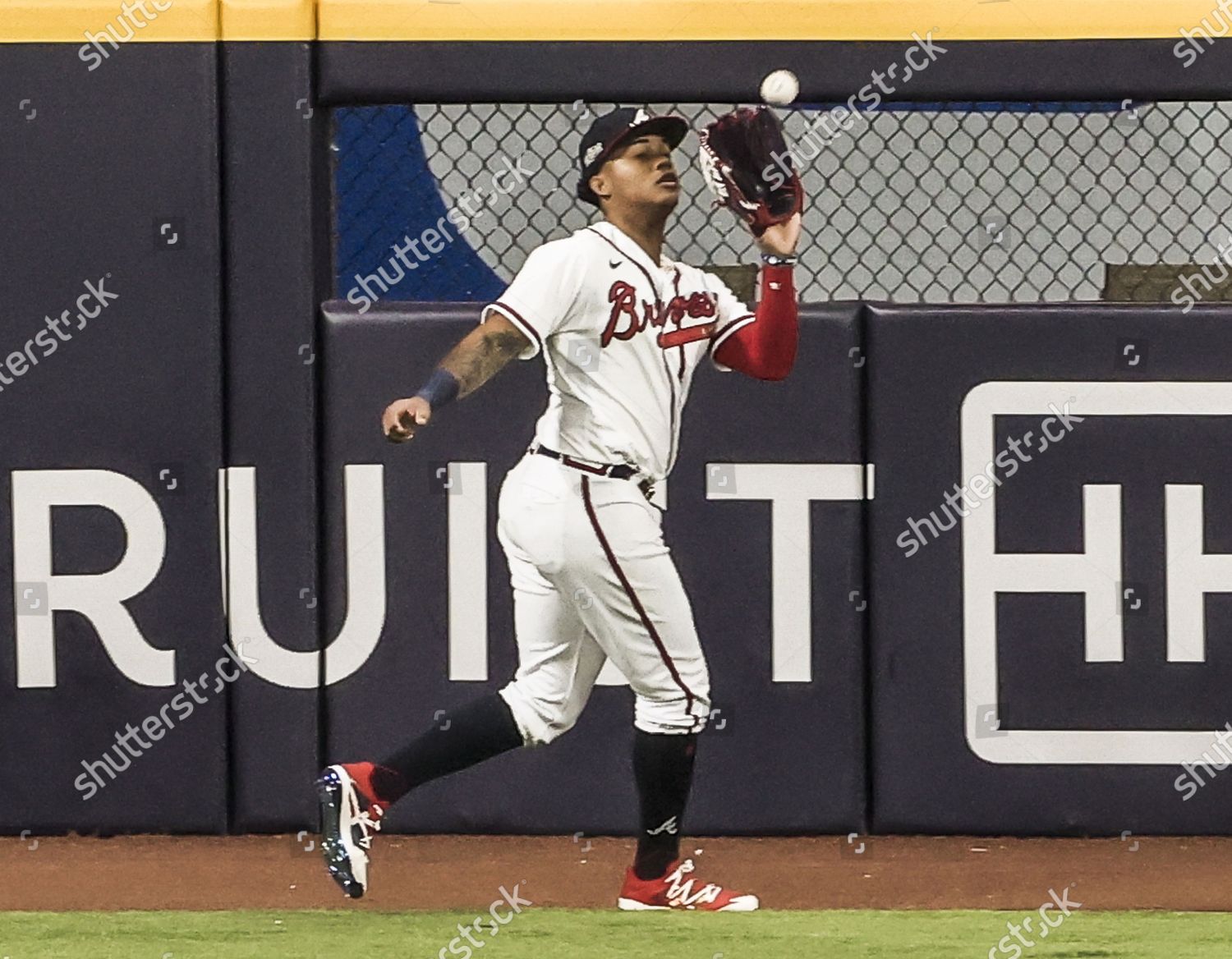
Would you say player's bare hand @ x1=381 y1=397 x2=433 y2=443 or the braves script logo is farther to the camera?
the braves script logo

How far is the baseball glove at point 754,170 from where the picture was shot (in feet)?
15.0

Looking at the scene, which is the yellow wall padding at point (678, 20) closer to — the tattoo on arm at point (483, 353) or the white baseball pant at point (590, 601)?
the tattoo on arm at point (483, 353)

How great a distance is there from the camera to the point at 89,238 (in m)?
5.46

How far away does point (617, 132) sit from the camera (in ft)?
15.6

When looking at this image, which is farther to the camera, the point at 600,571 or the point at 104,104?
the point at 104,104

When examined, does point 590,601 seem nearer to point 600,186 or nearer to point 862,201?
point 600,186

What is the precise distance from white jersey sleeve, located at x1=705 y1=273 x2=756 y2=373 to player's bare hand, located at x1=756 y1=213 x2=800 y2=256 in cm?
28

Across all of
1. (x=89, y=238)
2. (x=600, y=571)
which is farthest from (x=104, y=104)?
(x=600, y=571)

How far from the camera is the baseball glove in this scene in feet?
15.0

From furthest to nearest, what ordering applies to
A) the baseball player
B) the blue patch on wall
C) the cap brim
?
→ the blue patch on wall < the cap brim < the baseball player

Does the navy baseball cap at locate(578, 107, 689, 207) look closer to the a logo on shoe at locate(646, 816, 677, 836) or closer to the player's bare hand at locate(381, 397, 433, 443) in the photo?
the player's bare hand at locate(381, 397, 433, 443)

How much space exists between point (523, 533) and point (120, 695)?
144 centimetres

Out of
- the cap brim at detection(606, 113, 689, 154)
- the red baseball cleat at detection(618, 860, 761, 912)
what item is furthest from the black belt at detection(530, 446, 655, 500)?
the red baseball cleat at detection(618, 860, 761, 912)

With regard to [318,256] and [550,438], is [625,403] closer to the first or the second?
[550,438]
